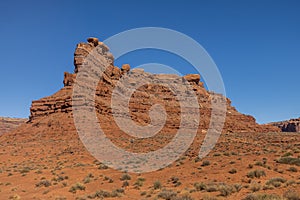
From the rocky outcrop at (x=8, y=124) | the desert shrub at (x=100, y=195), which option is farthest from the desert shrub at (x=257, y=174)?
the rocky outcrop at (x=8, y=124)

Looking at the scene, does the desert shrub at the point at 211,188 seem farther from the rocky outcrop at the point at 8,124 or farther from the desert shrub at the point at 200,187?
the rocky outcrop at the point at 8,124

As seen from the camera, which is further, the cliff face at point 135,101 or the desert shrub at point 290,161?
the cliff face at point 135,101

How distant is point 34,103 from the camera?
185 feet

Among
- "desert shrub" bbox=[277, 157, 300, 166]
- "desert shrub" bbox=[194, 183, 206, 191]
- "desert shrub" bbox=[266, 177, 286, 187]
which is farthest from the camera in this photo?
"desert shrub" bbox=[277, 157, 300, 166]

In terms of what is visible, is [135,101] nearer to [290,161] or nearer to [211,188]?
[290,161]

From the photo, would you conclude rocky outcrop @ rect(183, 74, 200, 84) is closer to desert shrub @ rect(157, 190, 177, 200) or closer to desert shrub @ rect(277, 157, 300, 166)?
desert shrub @ rect(277, 157, 300, 166)

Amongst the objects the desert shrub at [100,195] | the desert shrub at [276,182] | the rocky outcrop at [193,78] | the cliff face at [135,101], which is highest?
the rocky outcrop at [193,78]

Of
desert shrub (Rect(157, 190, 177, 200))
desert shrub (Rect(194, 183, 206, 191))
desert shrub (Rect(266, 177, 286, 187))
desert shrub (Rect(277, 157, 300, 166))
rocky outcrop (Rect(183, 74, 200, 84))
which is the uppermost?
rocky outcrop (Rect(183, 74, 200, 84))

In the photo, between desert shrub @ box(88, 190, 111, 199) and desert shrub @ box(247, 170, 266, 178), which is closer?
desert shrub @ box(88, 190, 111, 199)

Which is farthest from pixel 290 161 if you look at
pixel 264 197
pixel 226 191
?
pixel 264 197

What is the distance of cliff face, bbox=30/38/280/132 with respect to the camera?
5395 cm

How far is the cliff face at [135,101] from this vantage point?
53950 mm

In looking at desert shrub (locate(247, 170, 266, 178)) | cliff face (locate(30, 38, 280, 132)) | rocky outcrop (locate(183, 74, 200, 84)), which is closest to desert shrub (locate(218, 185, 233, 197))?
desert shrub (locate(247, 170, 266, 178))

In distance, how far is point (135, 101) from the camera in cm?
6650
